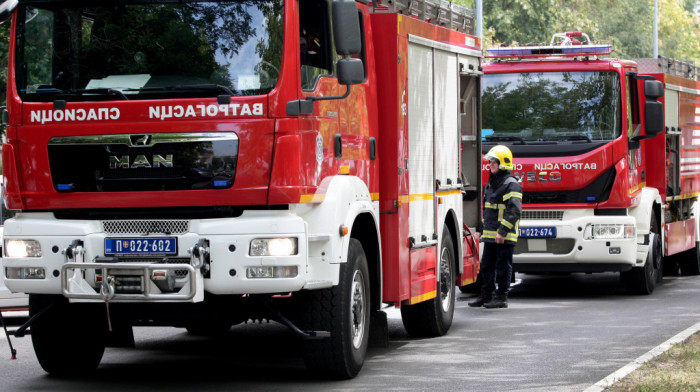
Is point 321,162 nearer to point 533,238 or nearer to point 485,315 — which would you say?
point 485,315

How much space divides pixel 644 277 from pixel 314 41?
8.24 meters

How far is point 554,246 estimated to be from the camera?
15289 mm

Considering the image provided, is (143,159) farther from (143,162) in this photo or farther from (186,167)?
(186,167)

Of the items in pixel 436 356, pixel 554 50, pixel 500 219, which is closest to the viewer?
pixel 436 356

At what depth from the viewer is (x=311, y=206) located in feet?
28.0

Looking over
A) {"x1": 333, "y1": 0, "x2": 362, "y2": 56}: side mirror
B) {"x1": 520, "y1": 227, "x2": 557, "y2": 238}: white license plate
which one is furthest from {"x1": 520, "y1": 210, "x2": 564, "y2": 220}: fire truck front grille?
{"x1": 333, "y1": 0, "x2": 362, "y2": 56}: side mirror

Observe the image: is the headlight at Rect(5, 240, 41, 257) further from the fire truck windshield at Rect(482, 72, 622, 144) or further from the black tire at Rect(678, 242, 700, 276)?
the black tire at Rect(678, 242, 700, 276)

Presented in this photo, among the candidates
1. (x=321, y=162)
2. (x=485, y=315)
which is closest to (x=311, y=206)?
(x=321, y=162)

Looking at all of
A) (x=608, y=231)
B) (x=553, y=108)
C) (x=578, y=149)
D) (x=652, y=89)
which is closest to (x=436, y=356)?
(x=608, y=231)

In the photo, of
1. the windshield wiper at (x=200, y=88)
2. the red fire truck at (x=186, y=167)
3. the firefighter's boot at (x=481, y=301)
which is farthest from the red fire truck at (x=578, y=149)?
the windshield wiper at (x=200, y=88)

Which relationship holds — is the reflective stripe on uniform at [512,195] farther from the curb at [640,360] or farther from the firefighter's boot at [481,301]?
the curb at [640,360]

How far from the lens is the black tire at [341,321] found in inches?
343

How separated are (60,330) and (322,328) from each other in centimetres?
199

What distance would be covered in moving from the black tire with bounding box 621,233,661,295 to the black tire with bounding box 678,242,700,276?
137 inches
